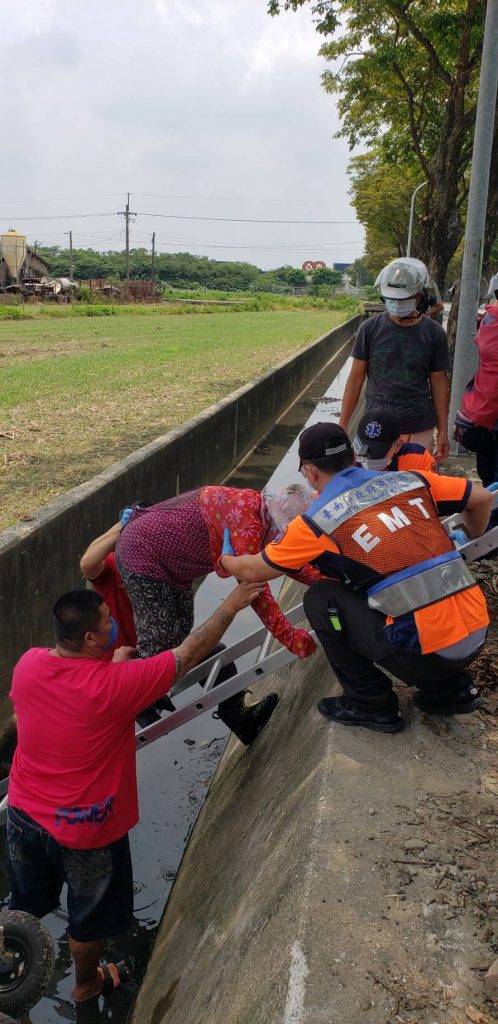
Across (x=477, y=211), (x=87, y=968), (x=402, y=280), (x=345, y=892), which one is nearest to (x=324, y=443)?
(x=345, y=892)

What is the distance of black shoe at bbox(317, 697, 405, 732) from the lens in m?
3.35

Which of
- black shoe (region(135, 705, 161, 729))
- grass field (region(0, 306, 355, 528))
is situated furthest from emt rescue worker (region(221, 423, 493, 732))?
grass field (region(0, 306, 355, 528))

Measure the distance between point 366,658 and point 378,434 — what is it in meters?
1.11

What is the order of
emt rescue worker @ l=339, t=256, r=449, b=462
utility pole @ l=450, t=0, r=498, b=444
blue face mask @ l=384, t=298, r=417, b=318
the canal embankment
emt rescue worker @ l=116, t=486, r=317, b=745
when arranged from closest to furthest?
the canal embankment < emt rescue worker @ l=116, t=486, r=317, b=745 < blue face mask @ l=384, t=298, r=417, b=318 < emt rescue worker @ l=339, t=256, r=449, b=462 < utility pole @ l=450, t=0, r=498, b=444

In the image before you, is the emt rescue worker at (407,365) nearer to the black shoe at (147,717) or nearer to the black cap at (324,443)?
the black cap at (324,443)

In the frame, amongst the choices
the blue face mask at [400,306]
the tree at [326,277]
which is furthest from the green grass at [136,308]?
the tree at [326,277]

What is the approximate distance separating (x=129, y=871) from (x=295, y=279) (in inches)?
5618

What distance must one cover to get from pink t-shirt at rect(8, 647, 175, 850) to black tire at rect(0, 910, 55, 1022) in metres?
0.44

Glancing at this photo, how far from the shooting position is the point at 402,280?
4.92m

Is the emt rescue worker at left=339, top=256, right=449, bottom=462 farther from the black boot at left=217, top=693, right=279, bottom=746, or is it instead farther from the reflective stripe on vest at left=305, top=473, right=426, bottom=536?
the reflective stripe on vest at left=305, top=473, right=426, bottom=536

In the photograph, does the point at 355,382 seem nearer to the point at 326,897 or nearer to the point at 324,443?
the point at 324,443

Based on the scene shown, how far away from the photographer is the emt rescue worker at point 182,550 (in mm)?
3500

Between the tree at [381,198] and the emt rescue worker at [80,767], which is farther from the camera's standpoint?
the tree at [381,198]

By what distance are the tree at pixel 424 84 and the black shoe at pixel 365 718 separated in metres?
11.6
